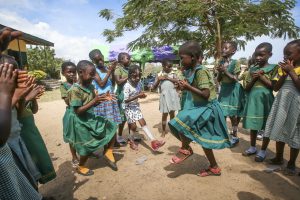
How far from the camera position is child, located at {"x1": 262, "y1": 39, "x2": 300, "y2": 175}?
335cm

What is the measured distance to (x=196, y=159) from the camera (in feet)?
14.3

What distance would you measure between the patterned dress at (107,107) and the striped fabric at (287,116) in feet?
8.88

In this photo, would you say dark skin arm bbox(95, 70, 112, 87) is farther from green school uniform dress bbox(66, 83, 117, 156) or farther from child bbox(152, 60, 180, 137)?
child bbox(152, 60, 180, 137)

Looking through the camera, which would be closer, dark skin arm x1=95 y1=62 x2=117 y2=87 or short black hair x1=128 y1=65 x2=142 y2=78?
dark skin arm x1=95 y1=62 x2=117 y2=87

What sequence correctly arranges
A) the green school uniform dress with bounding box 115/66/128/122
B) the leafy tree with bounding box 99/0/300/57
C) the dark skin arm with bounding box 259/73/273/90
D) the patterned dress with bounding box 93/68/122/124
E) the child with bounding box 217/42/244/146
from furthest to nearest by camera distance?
1. the leafy tree with bounding box 99/0/300/57
2. the green school uniform dress with bounding box 115/66/128/122
3. the child with bounding box 217/42/244/146
4. the patterned dress with bounding box 93/68/122/124
5. the dark skin arm with bounding box 259/73/273/90

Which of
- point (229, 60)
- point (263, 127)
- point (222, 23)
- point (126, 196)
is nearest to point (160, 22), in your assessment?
point (222, 23)

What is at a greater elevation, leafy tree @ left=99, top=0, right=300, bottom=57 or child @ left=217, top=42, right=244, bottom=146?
leafy tree @ left=99, top=0, right=300, bottom=57

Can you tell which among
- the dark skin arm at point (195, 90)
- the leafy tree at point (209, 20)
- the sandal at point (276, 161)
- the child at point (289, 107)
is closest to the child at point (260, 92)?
the sandal at point (276, 161)

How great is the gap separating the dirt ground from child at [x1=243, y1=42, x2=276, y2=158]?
61cm

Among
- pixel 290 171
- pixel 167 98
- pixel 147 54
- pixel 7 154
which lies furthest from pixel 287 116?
pixel 147 54

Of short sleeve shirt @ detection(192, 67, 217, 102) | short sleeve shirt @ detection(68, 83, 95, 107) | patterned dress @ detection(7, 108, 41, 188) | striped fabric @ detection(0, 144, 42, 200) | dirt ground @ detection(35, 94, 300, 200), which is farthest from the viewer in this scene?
short sleeve shirt @ detection(68, 83, 95, 107)

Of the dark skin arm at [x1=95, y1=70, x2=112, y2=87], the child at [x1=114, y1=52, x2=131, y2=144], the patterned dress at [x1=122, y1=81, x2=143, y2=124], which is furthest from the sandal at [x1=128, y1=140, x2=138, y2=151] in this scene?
the dark skin arm at [x1=95, y1=70, x2=112, y2=87]

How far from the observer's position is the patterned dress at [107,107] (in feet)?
15.2

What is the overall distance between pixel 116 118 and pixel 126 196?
1.89 m
